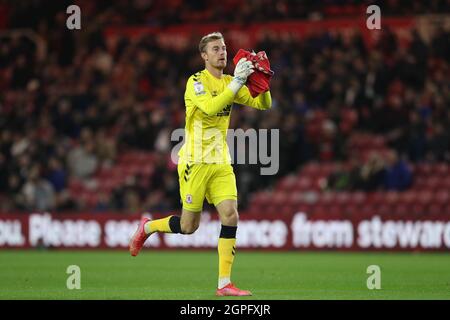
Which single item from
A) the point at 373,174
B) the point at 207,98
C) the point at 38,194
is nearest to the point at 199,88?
the point at 207,98

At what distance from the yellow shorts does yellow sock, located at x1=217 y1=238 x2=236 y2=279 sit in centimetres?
43

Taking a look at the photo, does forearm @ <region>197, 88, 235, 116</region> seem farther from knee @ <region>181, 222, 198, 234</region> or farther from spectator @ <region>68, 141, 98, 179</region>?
spectator @ <region>68, 141, 98, 179</region>

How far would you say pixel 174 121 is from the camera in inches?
909

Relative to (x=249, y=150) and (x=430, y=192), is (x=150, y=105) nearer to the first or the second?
(x=249, y=150)

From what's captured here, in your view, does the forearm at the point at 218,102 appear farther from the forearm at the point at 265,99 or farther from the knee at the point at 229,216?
Result: the knee at the point at 229,216

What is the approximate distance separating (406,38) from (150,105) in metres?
6.20

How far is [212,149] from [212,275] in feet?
11.2

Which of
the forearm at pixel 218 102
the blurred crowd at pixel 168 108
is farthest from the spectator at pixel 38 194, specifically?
the forearm at pixel 218 102

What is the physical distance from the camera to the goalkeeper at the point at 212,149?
33.9 ft

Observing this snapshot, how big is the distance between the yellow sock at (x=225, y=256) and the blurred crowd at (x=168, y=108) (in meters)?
10.3

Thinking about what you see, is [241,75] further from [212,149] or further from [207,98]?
[212,149]

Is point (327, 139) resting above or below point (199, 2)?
below

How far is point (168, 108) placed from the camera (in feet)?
77.8
